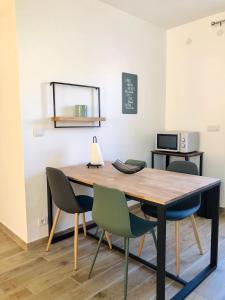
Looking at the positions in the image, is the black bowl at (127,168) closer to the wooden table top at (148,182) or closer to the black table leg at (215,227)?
the wooden table top at (148,182)

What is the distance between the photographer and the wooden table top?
5.54ft

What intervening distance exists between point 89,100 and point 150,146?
1.33 m

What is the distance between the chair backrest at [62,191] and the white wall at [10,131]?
0.41 m

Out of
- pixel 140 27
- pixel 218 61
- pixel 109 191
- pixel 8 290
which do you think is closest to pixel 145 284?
pixel 109 191

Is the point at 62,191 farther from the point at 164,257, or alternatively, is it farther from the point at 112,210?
the point at 164,257

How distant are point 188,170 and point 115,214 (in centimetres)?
111

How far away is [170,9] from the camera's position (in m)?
3.14

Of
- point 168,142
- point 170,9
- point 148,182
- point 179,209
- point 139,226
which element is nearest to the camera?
point 139,226

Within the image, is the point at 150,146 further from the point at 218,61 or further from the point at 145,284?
the point at 145,284

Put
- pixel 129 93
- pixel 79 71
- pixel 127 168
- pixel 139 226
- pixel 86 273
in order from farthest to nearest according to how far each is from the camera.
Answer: pixel 129 93
pixel 79 71
pixel 127 168
pixel 86 273
pixel 139 226

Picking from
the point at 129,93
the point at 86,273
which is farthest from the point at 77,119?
the point at 86,273

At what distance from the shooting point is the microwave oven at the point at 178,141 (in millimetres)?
3361

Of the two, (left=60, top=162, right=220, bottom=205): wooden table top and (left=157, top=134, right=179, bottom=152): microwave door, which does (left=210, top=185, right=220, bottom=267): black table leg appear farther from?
(left=157, top=134, right=179, bottom=152): microwave door

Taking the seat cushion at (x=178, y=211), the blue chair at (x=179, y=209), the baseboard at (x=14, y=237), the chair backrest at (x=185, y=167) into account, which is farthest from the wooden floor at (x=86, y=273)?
the chair backrest at (x=185, y=167)
